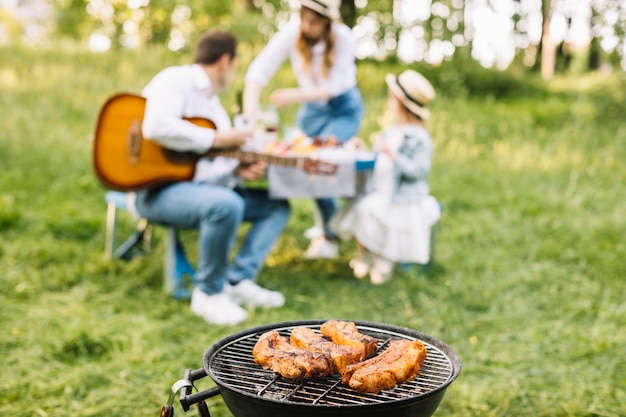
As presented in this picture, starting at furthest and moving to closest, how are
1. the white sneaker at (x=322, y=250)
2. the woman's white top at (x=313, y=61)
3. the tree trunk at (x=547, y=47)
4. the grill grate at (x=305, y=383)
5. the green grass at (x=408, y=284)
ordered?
the tree trunk at (x=547, y=47), the white sneaker at (x=322, y=250), the woman's white top at (x=313, y=61), the green grass at (x=408, y=284), the grill grate at (x=305, y=383)

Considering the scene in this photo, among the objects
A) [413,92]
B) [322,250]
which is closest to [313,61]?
[413,92]

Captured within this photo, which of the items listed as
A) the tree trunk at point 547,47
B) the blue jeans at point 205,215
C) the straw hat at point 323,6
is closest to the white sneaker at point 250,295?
the blue jeans at point 205,215

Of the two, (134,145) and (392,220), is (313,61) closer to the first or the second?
(392,220)

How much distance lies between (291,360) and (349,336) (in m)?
0.30

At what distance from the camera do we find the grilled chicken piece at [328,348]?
7.80 feet

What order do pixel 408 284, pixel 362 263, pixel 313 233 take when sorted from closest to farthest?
pixel 408 284 → pixel 362 263 → pixel 313 233

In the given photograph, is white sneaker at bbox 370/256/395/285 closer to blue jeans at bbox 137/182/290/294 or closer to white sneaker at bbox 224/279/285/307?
white sneaker at bbox 224/279/285/307

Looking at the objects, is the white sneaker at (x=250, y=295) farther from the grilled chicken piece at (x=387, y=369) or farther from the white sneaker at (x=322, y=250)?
the grilled chicken piece at (x=387, y=369)

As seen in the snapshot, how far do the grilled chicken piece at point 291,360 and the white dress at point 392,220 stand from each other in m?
2.83

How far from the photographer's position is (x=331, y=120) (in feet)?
19.4

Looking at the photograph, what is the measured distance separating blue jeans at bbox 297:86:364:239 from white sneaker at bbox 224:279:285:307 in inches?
50.9

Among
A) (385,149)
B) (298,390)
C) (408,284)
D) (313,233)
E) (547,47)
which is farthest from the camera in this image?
(547,47)

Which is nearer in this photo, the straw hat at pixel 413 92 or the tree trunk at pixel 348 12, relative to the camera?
the straw hat at pixel 413 92

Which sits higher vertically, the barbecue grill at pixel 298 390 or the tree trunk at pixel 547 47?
the tree trunk at pixel 547 47
